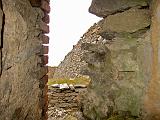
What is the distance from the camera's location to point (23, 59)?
112 inches

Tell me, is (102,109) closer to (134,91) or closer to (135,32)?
(134,91)

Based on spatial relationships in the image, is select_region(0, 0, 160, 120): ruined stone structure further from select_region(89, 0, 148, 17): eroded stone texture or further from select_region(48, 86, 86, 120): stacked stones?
select_region(48, 86, 86, 120): stacked stones

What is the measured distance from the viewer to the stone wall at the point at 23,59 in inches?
97.0

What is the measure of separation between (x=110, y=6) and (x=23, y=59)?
102 centimetres

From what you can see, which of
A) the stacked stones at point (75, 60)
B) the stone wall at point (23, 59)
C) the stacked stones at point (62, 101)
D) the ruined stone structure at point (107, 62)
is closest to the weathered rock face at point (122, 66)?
the ruined stone structure at point (107, 62)

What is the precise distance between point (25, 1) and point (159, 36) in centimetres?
136

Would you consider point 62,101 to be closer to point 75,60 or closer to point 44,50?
point 44,50

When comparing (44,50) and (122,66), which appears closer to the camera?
(122,66)

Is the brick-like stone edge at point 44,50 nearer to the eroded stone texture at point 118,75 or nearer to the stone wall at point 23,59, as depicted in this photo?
the stone wall at point 23,59

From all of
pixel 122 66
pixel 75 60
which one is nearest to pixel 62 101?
pixel 122 66

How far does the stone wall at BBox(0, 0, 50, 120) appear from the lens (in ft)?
8.08

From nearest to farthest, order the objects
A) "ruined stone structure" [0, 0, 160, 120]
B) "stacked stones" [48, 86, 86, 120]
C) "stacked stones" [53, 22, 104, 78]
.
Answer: "ruined stone structure" [0, 0, 160, 120] → "stacked stones" [48, 86, 86, 120] → "stacked stones" [53, 22, 104, 78]

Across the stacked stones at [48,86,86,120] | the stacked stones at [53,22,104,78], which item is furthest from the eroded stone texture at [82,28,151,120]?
the stacked stones at [53,22,104,78]

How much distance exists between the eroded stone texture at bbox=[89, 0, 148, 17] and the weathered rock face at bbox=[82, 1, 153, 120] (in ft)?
0.13
